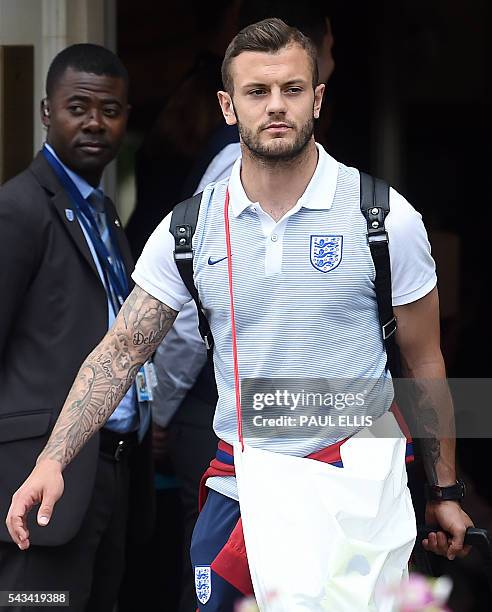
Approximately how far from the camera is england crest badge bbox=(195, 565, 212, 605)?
124 inches

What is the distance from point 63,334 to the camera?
3.77m

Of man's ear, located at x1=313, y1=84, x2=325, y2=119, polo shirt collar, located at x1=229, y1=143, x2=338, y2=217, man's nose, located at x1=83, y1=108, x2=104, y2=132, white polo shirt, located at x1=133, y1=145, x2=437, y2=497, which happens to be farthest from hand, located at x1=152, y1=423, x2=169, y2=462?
man's ear, located at x1=313, y1=84, x2=325, y2=119

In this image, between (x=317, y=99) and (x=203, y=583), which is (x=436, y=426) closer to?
(x=203, y=583)

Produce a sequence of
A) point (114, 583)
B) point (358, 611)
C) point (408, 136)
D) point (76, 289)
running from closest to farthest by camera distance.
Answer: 1. point (358, 611)
2. point (76, 289)
3. point (114, 583)
4. point (408, 136)

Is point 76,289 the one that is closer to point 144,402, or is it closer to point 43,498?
point 144,402

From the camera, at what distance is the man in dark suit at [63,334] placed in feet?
12.2

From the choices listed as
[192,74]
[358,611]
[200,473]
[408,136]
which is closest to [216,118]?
[192,74]

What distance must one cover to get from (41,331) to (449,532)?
126cm

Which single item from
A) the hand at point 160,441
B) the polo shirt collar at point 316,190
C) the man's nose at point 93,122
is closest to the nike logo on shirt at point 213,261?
the polo shirt collar at point 316,190

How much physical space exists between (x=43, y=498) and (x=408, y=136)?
15.6 feet

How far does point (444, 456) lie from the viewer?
130 inches

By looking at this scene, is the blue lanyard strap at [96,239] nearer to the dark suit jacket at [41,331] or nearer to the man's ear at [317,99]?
the dark suit jacket at [41,331]

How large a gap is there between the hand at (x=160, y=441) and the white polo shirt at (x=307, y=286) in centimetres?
145

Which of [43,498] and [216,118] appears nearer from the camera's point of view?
[43,498]
